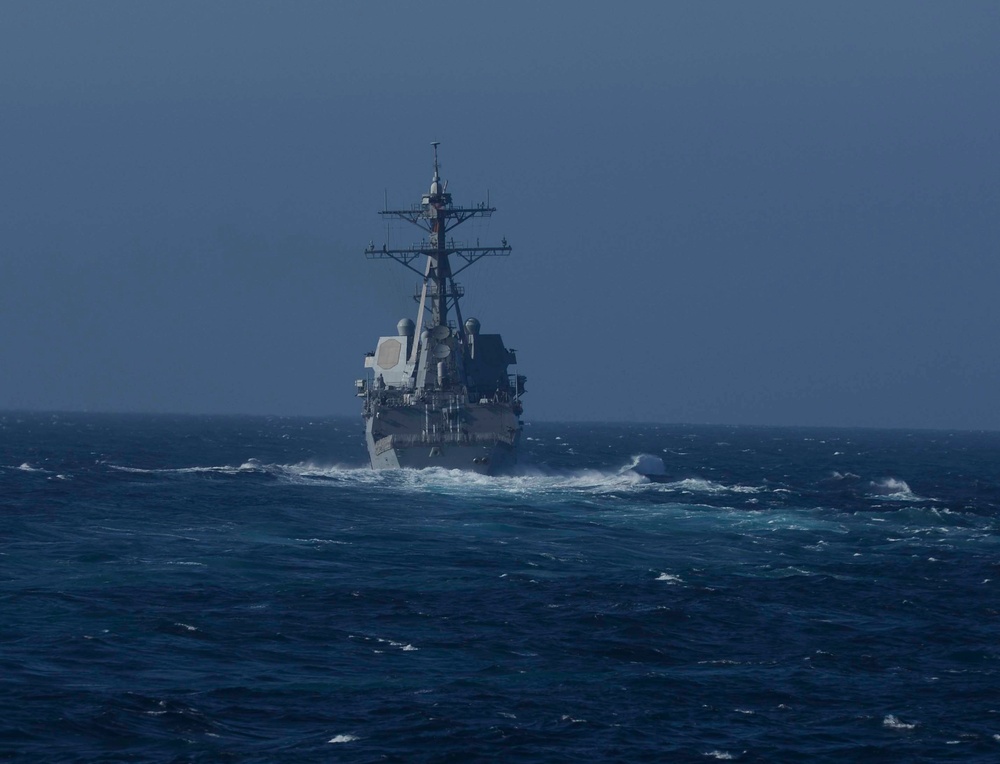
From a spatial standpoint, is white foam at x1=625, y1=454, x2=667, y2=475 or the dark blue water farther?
white foam at x1=625, y1=454, x2=667, y2=475

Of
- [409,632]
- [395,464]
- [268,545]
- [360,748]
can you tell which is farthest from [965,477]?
[360,748]

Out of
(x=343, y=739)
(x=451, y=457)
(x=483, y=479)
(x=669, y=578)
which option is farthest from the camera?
(x=451, y=457)

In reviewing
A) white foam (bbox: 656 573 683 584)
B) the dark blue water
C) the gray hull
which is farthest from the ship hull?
white foam (bbox: 656 573 683 584)

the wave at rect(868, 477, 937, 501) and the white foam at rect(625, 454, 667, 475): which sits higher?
the white foam at rect(625, 454, 667, 475)

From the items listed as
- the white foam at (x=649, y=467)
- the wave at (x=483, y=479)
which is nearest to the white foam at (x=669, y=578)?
the wave at (x=483, y=479)

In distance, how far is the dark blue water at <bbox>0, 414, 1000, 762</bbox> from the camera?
22.5m

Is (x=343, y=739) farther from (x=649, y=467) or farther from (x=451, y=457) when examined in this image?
(x=649, y=467)

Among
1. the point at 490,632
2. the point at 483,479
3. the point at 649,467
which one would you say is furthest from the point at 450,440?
the point at 490,632

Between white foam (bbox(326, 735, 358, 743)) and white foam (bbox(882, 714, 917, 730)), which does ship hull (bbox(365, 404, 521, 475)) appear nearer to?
white foam (bbox(882, 714, 917, 730))

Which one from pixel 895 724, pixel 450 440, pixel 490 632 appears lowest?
pixel 895 724

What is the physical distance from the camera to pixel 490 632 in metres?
30.5

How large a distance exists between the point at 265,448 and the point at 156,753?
11027cm

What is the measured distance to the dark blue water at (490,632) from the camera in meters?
22.5

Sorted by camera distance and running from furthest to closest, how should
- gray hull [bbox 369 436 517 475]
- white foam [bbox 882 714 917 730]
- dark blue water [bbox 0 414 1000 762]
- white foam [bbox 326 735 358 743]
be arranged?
gray hull [bbox 369 436 517 475] → white foam [bbox 882 714 917 730] → dark blue water [bbox 0 414 1000 762] → white foam [bbox 326 735 358 743]
